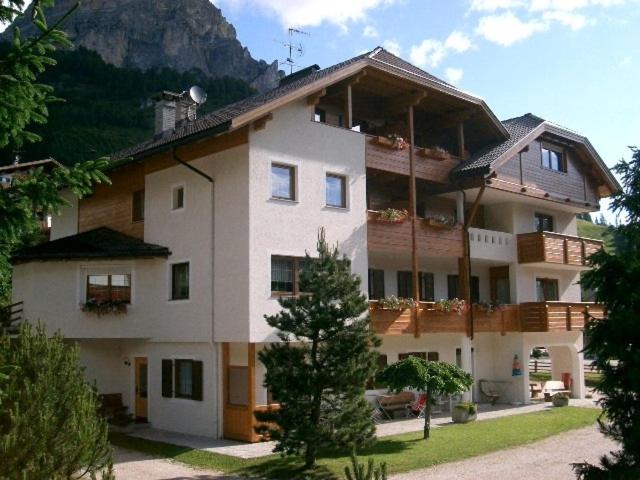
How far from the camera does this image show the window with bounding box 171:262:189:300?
72.7 ft

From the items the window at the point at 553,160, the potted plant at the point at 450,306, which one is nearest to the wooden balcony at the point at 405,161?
the potted plant at the point at 450,306

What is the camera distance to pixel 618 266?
12.1 metres

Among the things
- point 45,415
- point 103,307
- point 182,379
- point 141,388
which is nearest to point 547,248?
point 182,379

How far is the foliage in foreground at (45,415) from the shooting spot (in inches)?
329

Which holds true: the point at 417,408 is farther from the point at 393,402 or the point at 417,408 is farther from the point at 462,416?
the point at 462,416

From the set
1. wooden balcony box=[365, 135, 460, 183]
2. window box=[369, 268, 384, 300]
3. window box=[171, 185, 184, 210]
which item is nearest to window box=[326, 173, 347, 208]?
wooden balcony box=[365, 135, 460, 183]

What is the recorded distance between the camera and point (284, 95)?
67.1 ft

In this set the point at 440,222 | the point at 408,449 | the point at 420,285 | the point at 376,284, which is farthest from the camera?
the point at 420,285

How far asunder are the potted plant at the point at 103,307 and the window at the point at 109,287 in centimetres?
24

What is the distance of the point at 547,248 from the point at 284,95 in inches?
550

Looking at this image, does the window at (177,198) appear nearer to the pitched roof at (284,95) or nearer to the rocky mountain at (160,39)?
the pitched roof at (284,95)

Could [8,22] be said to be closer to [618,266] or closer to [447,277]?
[618,266]

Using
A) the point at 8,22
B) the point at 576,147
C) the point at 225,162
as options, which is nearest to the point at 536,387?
the point at 576,147

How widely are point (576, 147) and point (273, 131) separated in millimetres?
16830
